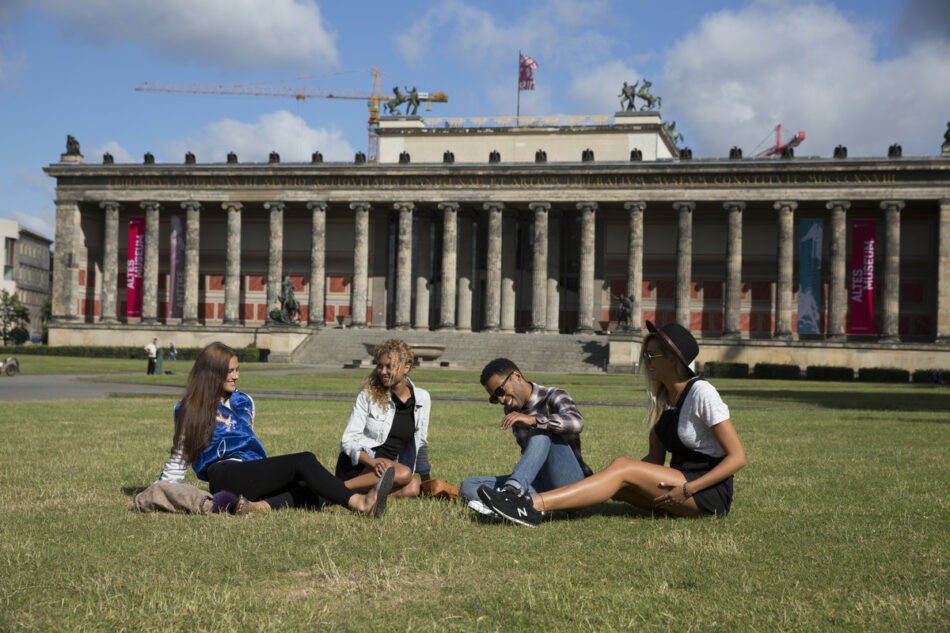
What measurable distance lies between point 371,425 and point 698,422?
11.2 feet

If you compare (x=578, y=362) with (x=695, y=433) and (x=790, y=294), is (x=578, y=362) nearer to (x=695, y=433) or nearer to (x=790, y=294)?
(x=790, y=294)

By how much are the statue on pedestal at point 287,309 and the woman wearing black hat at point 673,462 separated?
59.3 metres

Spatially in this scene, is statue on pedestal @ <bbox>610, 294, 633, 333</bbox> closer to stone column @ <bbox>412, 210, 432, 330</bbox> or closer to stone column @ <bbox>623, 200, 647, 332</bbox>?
stone column @ <bbox>623, 200, 647, 332</bbox>

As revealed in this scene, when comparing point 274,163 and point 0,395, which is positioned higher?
point 274,163

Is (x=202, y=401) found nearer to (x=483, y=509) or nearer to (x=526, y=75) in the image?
(x=483, y=509)

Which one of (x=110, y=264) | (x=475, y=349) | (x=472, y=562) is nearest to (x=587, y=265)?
(x=475, y=349)

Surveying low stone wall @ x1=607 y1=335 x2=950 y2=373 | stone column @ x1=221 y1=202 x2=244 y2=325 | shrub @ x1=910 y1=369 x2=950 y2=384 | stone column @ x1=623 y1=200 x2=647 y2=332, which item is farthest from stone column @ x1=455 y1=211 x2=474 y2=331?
shrub @ x1=910 y1=369 x2=950 y2=384

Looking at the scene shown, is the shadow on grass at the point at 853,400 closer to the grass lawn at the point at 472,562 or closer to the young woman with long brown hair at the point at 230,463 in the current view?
the grass lawn at the point at 472,562

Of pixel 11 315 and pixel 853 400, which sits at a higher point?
pixel 11 315

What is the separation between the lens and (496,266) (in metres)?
69.9

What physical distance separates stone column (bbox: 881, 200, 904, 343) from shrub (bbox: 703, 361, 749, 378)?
10.7m

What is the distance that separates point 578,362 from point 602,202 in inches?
526

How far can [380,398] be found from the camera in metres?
10.2

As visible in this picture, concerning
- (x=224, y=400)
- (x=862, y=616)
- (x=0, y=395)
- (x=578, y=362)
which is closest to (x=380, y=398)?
(x=224, y=400)
